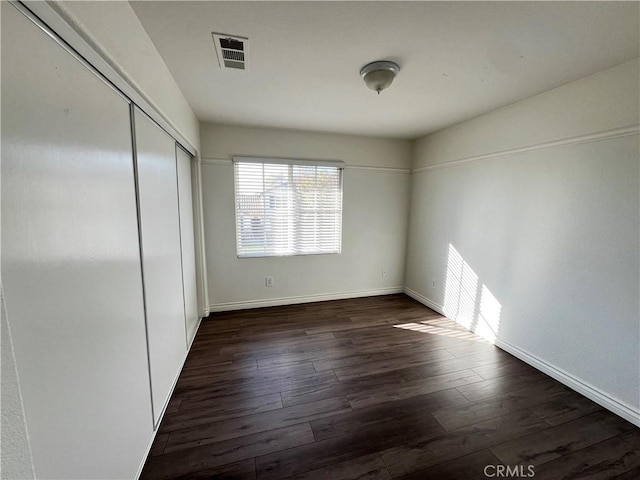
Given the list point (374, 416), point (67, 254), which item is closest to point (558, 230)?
point (374, 416)

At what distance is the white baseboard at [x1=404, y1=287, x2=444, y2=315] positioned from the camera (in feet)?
11.2

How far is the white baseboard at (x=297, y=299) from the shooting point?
11.0 ft

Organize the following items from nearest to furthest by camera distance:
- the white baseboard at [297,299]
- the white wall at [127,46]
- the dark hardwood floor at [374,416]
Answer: the white wall at [127,46] < the dark hardwood floor at [374,416] < the white baseboard at [297,299]

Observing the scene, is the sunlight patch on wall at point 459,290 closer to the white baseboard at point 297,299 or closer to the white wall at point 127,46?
the white baseboard at point 297,299

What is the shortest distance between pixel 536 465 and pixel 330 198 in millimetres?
3055

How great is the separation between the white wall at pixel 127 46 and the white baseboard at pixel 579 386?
355 centimetres

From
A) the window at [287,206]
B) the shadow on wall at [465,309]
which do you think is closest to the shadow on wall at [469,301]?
the shadow on wall at [465,309]

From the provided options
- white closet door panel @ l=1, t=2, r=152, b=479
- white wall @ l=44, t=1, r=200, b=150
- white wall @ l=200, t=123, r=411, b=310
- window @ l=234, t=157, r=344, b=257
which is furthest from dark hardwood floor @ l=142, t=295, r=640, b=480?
white wall @ l=44, t=1, r=200, b=150

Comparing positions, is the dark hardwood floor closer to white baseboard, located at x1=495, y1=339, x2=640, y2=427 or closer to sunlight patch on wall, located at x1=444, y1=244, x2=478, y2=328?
white baseboard, located at x1=495, y1=339, x2=640, y2=427

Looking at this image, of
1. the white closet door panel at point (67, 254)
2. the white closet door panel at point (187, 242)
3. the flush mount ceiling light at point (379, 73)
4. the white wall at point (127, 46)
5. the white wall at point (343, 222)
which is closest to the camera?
the white closet door panel at point (67, 254)

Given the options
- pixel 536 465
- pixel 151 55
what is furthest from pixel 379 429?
pixel 151 55

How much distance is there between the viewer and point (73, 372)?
34.1 inches

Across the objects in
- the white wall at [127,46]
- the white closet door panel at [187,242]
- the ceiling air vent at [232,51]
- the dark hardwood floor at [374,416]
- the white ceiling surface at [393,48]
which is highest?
the white ceiling surface at [393,48]

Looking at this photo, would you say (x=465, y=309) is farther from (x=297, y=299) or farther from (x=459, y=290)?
(x=297, y=299)
